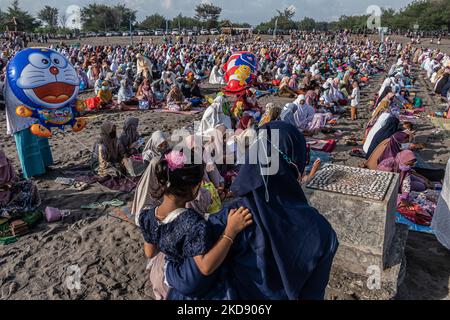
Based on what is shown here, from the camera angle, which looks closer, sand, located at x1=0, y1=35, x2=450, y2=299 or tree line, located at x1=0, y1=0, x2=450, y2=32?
sand, located at x1=0, y1=35, x2=450, y2=299

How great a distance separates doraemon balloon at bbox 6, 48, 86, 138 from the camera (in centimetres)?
464

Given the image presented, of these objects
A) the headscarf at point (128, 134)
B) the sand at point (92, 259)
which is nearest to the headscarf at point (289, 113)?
the headscarf at point (128, 134)

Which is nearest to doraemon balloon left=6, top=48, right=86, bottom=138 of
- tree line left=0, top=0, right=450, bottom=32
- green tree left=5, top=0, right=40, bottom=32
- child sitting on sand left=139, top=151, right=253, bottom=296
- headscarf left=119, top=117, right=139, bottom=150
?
headscarf left=119, top=117, right=139, bottom=150

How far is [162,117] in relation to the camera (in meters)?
9.69

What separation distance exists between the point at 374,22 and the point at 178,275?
183ft

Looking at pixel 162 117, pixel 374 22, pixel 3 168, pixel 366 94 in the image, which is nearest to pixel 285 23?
pixel 374 22

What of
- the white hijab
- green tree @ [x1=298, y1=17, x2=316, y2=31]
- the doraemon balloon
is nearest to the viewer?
the white hijab

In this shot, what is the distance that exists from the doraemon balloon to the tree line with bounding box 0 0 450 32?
36797mm

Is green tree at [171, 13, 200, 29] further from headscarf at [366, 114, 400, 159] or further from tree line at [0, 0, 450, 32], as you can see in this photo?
headscarf at [366, 114, 400, 159]

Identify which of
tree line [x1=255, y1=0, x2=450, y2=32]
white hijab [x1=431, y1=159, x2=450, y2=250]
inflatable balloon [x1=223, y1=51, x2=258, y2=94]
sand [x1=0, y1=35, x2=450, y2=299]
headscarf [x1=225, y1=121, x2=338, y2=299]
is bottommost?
sand [x1=0, y1=35, x2=450, y2=299]

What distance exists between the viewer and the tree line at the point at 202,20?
4700 centimetres

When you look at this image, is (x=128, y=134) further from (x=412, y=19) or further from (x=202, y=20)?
(x=202, y=20)

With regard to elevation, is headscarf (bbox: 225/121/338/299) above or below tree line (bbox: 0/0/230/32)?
below

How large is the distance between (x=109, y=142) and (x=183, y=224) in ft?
14.6
